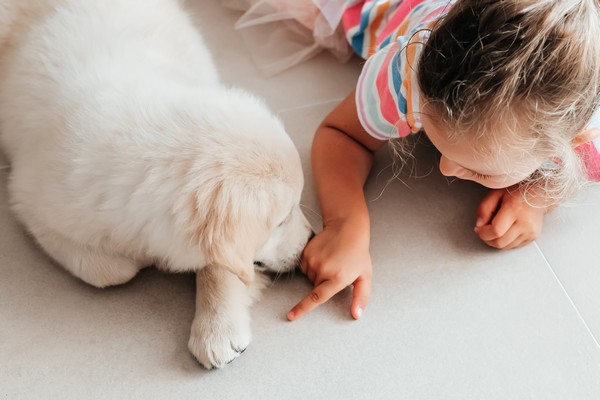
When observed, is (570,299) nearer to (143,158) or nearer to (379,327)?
(379,327)

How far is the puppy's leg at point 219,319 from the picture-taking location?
3.50 feet

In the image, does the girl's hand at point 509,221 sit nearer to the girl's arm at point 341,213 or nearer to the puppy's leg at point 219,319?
the girl's arm at point 341,213

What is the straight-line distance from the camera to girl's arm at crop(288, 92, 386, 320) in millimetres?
1146

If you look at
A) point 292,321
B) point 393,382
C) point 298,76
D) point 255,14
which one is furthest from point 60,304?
point 255,14

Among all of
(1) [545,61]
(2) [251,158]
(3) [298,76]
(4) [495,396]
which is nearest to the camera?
(1) [545,61]

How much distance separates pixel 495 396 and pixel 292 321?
38 centimetres

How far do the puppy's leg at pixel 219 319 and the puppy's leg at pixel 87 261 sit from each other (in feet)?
0.44

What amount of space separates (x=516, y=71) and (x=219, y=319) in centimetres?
63

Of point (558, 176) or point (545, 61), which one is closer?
point (545, 61)

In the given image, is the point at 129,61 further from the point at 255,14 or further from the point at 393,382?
the point at 393,382

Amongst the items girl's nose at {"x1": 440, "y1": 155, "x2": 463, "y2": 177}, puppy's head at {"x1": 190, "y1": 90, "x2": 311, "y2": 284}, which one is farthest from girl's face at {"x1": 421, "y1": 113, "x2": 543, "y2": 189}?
puppy's head at {"x1": 190, "y1": 90, "x2": 311, "y2": 284}

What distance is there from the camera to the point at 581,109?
88cm

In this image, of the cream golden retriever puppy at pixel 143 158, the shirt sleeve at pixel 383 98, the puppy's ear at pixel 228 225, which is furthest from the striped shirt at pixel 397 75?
the puppy's ear at pixel 228 225

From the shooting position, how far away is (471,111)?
0.86m
